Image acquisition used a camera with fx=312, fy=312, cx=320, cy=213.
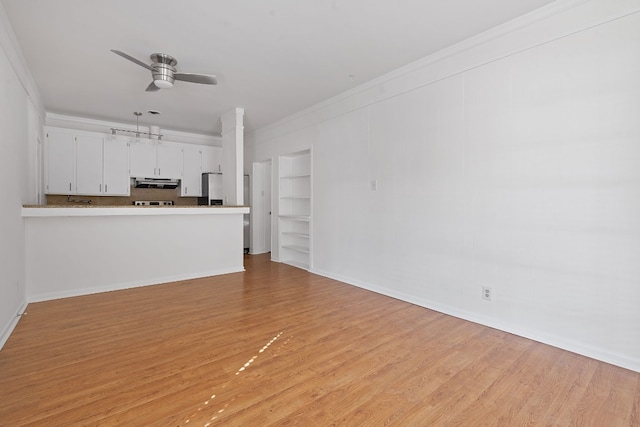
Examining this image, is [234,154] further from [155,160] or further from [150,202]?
[150,202]

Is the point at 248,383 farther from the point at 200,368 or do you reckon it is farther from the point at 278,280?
the point at 278,280

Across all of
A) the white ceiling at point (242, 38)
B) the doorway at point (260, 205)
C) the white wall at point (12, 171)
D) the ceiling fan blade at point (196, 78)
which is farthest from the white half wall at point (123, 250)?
the ceiling fan blade at point (196, 78)

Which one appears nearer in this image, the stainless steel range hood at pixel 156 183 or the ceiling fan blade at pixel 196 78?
the ceiling fan blade at pixel 196 78

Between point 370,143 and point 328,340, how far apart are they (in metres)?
2.65

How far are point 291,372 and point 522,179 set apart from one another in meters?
2.54

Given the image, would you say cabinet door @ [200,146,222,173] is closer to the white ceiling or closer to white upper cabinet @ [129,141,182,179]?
white upper cabinet @ [129,141,182,179]

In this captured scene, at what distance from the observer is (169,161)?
6836 mm

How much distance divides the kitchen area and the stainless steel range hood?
19 millimetres

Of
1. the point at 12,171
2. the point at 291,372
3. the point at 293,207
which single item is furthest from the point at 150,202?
the point at 291,372

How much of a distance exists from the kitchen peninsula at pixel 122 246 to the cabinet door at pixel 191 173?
2331mm

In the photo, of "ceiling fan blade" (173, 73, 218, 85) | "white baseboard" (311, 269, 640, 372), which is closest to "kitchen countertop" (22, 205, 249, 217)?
"ceiling fan blade" (173, 73, 218, 85)

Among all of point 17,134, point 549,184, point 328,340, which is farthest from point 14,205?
point 549,184

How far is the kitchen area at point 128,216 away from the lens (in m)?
3.89

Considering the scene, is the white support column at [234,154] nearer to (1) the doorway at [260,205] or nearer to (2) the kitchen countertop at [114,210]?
(2) the kitchen countertop at [114,210]
